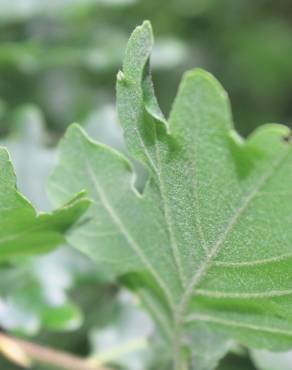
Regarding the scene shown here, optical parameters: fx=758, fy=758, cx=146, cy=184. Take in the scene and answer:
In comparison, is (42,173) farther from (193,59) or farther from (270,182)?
(193,59)

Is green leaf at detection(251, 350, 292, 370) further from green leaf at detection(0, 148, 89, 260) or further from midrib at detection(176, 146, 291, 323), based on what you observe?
green leaf at detection(0, 148, 89, 260)

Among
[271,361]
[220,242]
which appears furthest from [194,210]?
[271,361]

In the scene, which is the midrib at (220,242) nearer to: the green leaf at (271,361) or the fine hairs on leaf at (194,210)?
the fine hairs on leaf at (194,210)

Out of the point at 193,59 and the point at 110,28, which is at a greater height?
the point at 110,28

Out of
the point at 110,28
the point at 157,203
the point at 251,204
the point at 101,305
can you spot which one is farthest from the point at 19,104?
the point at 251,204

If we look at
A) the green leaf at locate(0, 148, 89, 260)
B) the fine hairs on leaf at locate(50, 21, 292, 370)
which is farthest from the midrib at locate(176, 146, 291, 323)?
the green leaf at locate(0, 148, 89, 260)
